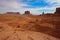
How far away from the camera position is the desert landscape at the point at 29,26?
2.43 meters

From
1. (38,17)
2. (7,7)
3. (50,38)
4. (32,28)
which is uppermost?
(7,7)

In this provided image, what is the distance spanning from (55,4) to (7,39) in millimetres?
1279

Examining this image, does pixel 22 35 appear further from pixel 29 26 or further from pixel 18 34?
pixel 29 26

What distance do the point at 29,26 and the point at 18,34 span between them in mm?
298

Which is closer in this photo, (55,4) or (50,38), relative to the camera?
(50,38)

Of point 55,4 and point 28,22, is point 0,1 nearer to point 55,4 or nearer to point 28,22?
point 28,22

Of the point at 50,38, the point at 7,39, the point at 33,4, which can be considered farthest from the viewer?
the point at 33,4

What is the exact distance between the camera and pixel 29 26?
2.57 meters

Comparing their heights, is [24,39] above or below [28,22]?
below

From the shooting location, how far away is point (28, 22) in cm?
260

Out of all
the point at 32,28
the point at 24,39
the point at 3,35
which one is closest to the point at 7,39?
the point at 3,35

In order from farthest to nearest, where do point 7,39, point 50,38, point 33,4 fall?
point 33,4, point 50,38, point 7,39

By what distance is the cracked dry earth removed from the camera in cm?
239

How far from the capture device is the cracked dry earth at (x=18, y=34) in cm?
239
